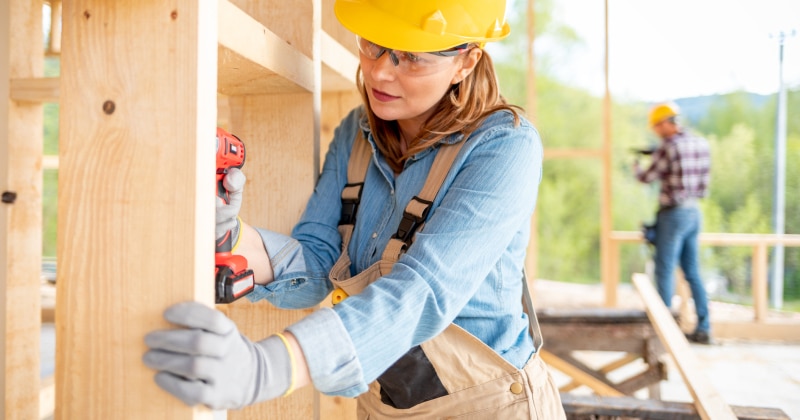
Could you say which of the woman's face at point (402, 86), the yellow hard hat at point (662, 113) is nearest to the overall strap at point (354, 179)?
the woman's face at point (402, 86)

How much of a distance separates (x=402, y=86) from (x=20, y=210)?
45.1 inches

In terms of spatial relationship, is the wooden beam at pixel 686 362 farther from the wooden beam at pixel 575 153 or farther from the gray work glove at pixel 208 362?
the wooden beam at pixel 575 153

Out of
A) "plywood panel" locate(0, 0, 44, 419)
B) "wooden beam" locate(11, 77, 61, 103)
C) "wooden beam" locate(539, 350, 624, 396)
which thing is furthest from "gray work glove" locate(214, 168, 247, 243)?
"wooden beam" locate(539, 350, 624, 396)

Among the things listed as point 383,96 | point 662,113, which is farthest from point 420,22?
point 662,113

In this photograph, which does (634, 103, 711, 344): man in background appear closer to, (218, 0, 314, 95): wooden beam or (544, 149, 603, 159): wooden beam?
(544, 149, 603, 159): wooden beam

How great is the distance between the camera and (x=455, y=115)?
1.32 metres

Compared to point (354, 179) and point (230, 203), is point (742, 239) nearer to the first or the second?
point (354, 179)

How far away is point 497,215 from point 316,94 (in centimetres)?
53

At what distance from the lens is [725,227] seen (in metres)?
8.16

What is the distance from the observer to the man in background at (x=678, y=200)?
16.6ft

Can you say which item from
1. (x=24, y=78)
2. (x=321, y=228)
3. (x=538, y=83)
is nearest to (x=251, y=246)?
(x=321, y=228)

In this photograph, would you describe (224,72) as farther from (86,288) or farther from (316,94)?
(86,288)

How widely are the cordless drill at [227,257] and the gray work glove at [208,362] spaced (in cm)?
29

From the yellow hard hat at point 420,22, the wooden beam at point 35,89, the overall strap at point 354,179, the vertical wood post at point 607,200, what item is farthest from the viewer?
the vertical wood post at point 607,200
